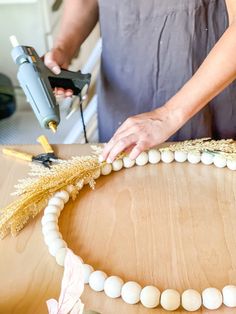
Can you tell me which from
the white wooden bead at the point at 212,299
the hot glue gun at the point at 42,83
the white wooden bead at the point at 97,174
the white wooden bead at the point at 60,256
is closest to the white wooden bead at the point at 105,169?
the white wooden bead at the point at 97,174

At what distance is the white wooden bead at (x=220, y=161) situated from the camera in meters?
0.88

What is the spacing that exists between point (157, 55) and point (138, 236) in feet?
1.52

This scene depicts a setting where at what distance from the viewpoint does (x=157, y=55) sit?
41.9 inches

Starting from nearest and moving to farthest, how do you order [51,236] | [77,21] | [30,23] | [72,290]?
[72,290], [51,236], [77,21], [30,23]

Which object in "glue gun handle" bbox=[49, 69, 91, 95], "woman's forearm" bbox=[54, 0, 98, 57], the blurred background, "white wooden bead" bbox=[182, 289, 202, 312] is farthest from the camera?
the blurred background

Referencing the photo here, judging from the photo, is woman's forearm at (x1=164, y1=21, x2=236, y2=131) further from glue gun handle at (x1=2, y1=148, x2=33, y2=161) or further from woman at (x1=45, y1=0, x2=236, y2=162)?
glue gun handle at (x1=2, y1=148, x2=33, y2=161)

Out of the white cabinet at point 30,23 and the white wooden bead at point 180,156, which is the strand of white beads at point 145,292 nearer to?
the white wooden bead at point 180,156

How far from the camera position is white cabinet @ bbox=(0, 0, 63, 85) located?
1.87m

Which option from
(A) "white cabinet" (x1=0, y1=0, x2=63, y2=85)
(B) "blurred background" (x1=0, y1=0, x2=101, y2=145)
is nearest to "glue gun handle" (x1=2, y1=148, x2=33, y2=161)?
(B) "blurred background" (x1=0, y1=0, x2=101, y2=145)

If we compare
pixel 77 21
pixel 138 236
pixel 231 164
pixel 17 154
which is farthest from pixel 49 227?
pixel 77 21

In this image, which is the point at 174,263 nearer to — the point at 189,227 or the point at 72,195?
the point at 189,227

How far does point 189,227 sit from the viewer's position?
755 millimetres

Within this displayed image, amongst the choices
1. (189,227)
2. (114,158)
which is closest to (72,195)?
(114,158)

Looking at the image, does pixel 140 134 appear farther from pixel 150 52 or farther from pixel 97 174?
pixel 150 52
